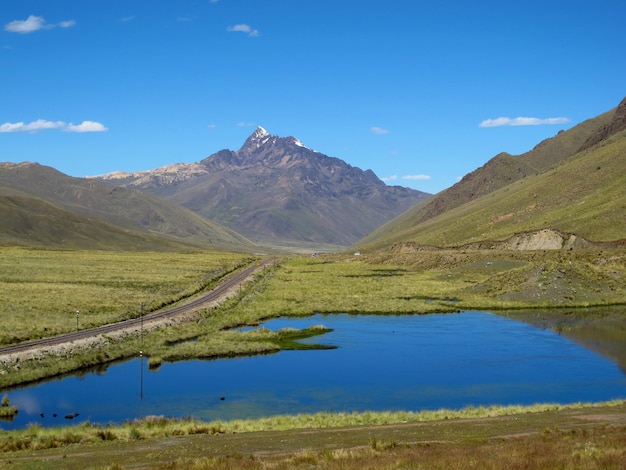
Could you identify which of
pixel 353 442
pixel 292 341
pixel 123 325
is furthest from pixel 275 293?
pixel 353 442

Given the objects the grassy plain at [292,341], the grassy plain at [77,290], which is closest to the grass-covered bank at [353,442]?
the grassy plain at [292,341]

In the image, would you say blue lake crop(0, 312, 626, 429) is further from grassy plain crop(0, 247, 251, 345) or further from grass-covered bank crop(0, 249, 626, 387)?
grassy plain crop(0, 247, 251, 345)

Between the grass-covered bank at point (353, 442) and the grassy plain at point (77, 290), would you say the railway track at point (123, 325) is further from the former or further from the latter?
the grass-covered bank at point (353, 442)

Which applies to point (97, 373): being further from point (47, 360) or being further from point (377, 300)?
point (377, 300)

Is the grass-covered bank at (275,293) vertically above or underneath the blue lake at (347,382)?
above

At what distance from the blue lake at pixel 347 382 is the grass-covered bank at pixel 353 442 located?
5.73 meters

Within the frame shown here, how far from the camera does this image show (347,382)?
155 feet

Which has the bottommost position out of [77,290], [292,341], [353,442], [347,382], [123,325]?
[347,382]

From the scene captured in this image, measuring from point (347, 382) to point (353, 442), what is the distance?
69.5 ft

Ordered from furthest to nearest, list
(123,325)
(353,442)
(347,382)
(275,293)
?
(275,293) < (123,325) < (347,382) < (353,442)

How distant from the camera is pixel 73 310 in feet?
257

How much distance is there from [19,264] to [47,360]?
333ft

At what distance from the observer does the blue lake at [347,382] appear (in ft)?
132

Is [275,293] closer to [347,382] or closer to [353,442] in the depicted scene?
[347,382]
